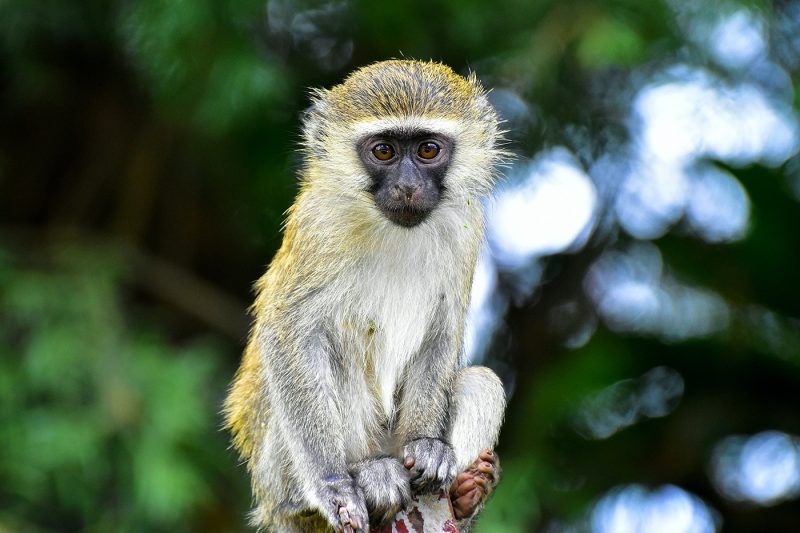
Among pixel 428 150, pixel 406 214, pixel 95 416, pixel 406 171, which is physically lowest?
pixel 95 416

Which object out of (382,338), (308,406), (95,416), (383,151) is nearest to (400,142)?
(383,151)

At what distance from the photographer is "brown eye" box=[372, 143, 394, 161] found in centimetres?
532

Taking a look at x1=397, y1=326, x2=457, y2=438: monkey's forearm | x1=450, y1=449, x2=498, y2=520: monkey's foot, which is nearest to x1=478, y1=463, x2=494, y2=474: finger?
x1=450, y1=449, x2=498, y2=520: monkey's foot

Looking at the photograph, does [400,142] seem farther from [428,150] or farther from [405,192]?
[405,192]

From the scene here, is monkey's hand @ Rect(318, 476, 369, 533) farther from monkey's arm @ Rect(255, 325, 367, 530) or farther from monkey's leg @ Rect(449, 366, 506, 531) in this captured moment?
monkey's leg @ Rect(449, 366, 506, 531)

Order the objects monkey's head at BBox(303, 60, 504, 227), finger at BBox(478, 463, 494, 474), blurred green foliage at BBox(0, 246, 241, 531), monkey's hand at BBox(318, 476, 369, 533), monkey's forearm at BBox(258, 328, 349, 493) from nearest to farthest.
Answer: monkey's hand at BBox(318, 476, 369, 533), finger at BBox(478, 463, 494, 474), monkey's forearm at BBox(258, 328, 349, 493), monkey's head at BBox(303, 60, 504, 227), blurred green foliage at BBox(0, 246, 241, 531)

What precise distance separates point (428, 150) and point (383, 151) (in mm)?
206

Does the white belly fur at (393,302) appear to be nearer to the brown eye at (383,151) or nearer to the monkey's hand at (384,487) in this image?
the brown eye at (383,151)

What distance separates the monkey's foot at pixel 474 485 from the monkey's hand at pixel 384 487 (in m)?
0.22

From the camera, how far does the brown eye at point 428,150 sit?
17.5 feet

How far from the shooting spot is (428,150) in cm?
535

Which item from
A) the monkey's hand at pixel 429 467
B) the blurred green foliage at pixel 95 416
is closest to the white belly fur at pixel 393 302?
the monkey's hand at pixel 429 467

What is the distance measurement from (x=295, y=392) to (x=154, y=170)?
4472 millimetres

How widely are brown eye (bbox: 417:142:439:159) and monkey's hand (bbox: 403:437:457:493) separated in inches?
51.7
